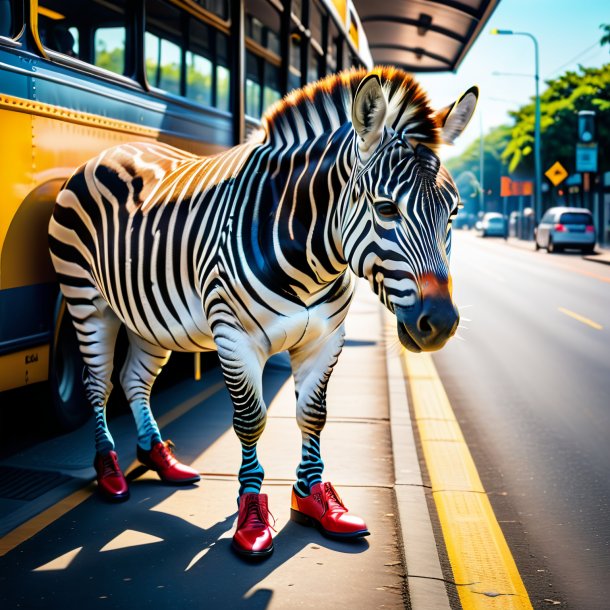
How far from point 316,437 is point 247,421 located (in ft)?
1.45

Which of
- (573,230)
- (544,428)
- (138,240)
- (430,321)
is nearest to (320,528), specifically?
(430,321)

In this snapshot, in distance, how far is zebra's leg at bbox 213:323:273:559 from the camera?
4004 mm

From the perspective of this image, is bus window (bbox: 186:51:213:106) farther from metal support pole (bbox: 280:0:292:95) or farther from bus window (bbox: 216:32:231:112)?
metal support pole (bbox: 280:0:292:95)

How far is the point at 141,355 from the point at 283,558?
170 centimetres

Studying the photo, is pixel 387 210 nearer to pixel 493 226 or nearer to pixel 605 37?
pixel 605 37

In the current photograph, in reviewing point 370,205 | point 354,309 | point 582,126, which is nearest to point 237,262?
point 370,205

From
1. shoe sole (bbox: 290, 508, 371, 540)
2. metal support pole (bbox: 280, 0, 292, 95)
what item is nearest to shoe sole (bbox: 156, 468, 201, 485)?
shoe sole (bbox: 290, 508, 371, 540)

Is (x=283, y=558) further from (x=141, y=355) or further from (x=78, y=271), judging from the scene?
(x=78, y=271)

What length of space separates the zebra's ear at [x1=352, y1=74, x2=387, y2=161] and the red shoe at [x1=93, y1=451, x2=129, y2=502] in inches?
91.7

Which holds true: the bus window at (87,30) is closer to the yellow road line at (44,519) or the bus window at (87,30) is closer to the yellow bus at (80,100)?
the yellow bus at (80,100)

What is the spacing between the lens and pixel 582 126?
3734 cm

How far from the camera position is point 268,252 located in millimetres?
4023

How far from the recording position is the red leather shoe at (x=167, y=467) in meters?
5.10

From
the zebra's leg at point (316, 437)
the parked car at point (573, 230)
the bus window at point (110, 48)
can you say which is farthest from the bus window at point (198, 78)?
the parked car at point (573, 230)
